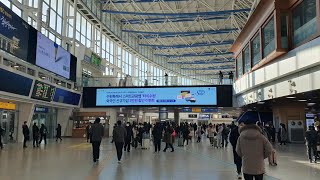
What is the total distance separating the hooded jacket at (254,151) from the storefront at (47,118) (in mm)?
27572

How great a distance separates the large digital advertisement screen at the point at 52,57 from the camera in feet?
83.2

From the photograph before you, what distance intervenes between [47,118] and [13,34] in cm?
1385

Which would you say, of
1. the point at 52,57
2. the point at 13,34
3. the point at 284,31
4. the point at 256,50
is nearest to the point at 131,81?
the point at 52,57

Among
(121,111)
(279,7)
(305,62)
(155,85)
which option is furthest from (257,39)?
(121,111)

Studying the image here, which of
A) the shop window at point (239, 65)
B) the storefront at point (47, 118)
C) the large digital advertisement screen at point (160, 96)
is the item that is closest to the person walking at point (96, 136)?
the storefront at point (47, 118)

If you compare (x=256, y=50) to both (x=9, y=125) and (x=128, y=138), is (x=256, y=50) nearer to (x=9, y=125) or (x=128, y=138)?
(x=128, y=138)

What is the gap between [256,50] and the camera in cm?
2408

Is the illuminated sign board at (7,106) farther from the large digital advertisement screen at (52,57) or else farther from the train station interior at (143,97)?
the large digital advertisement screen at (52,57)

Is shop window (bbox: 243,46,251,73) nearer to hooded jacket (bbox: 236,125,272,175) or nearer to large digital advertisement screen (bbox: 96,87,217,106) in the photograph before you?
large digital advertisement screen (bbox: 96,87,217,106)

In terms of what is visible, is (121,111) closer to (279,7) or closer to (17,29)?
(17,29)

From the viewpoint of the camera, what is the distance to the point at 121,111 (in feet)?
134

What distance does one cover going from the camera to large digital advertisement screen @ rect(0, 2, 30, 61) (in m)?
19.4

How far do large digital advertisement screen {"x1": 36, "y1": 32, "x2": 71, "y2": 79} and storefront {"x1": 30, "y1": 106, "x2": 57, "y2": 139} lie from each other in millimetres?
3690

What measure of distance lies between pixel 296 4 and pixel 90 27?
30.1 meters
